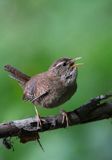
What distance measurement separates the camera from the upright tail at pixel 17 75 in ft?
10.1

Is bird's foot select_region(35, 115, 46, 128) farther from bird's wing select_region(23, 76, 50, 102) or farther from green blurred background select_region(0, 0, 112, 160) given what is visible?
bird's wing select_region(23, 76, 50, 102)

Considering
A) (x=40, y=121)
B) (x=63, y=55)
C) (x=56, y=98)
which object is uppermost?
(x=63, y=55)

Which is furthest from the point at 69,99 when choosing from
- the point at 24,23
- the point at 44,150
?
the point at 24,23

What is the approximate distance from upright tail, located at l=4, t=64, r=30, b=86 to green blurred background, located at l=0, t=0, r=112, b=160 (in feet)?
0.09

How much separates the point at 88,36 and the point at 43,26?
399mm

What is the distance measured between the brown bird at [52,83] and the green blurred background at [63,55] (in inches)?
1.2

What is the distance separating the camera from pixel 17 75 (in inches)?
123

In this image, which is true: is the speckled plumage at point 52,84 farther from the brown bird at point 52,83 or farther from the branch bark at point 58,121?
the branch bark at point 58,121

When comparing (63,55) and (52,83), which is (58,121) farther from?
(63,55)

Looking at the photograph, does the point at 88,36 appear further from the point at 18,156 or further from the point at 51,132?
the point at 18,156

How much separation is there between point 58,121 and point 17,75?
2.37 feet

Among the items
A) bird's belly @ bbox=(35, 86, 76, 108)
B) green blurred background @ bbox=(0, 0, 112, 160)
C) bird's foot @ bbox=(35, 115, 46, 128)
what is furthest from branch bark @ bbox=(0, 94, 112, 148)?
bird's belly @ bbox=(35, 86, 76, 108)

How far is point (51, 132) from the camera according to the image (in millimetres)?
2701

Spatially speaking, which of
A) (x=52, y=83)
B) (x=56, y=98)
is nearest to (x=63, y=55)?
(x=52, y=83)
